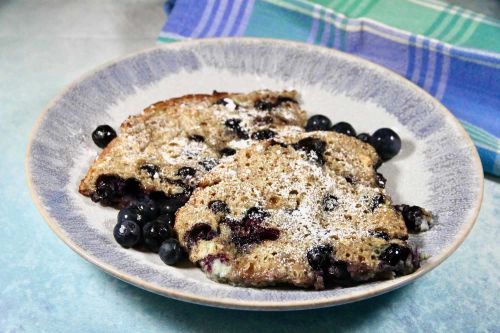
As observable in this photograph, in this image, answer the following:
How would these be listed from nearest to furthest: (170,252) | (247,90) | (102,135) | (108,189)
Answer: (170,252)
(108,189)
(102,135)
(247,90)

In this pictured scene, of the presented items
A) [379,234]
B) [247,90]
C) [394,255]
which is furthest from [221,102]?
[394,255]

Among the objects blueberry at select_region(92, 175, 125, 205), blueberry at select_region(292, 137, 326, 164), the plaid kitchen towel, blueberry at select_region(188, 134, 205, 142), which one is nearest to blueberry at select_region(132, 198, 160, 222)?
blueberry at select_region(92, 175, 125, 205)

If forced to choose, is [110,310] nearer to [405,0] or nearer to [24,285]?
[24,285]

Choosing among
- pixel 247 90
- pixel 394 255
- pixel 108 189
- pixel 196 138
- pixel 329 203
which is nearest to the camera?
pixel 394 255

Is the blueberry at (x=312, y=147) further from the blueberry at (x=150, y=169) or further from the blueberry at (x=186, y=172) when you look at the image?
the blueberry at (x=150, y=169)

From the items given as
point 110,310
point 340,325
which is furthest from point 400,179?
point 110,310

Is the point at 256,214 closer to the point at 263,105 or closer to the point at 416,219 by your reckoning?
the point at 416,219
